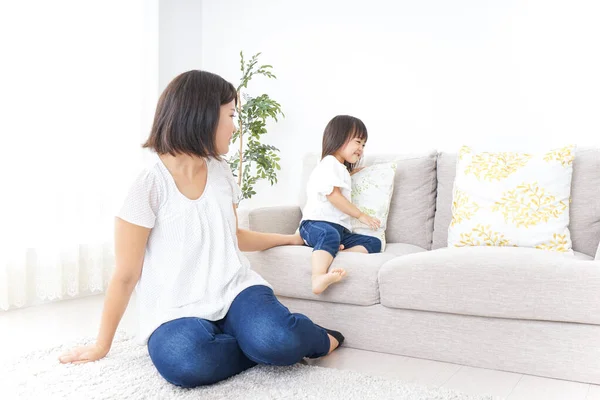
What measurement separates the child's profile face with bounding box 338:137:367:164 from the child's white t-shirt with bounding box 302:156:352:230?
0.07m

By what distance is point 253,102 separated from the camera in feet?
12.2

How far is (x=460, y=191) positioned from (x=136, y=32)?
87.3 inches

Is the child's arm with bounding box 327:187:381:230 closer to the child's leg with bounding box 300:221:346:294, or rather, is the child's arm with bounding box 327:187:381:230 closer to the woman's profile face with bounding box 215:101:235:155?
the child's leg with bounding box 300:221:346:294

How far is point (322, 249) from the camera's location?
7.63 ft

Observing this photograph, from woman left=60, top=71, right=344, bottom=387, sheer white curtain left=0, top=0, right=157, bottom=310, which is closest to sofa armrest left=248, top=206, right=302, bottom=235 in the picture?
woman left=60, top=71, right=344, bottom=387

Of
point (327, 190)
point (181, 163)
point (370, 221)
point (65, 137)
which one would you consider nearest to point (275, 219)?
point (327, 190)

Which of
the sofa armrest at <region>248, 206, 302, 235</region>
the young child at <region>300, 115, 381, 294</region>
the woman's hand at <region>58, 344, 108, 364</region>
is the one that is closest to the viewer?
the woman's hand at <region>58, 344, 108, 364</region>

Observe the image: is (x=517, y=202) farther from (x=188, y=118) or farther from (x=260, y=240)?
(x=188, y=118)

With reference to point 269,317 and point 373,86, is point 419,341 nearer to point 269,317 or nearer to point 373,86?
point 269,317

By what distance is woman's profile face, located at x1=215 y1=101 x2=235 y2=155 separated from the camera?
1923 mm

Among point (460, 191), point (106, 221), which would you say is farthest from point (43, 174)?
point (460, 191)

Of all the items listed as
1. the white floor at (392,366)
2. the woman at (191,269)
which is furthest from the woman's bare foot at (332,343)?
the woman at (191,269)

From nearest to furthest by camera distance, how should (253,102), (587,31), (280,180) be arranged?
(587,31)
(253,102)
(280,180)

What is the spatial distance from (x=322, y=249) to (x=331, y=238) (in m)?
0.09
